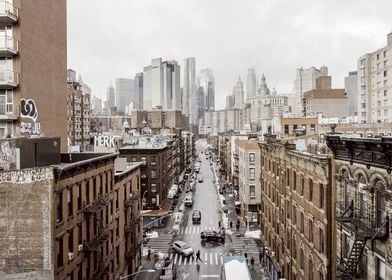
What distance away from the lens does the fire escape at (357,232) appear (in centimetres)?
2005

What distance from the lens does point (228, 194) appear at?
112 metres

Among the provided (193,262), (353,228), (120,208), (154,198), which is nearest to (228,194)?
(154,198)

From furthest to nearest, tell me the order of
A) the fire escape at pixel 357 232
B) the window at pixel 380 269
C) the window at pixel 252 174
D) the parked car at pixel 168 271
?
1. the window at pixel 252 174
2. the parked car at pixel 168 271
3. the window at pixel 380 269
4. the fire escape at pixel 357 232

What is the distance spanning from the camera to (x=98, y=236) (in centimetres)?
3325

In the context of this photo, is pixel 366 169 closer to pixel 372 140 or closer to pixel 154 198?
pixel 372 140

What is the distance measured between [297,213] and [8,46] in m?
28.0

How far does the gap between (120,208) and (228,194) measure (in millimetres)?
70871

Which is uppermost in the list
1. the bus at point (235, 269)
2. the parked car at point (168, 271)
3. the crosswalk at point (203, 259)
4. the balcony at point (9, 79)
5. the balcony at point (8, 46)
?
the balcony at point (8, 46)

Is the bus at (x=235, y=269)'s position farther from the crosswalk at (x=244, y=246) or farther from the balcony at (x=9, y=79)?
the balcony at (x=9, y=79)

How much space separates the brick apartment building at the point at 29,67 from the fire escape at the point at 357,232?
23.2 meters

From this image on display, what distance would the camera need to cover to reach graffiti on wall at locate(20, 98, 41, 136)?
3129cm

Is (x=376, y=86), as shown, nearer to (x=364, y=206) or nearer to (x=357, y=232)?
(x=364, y=206)

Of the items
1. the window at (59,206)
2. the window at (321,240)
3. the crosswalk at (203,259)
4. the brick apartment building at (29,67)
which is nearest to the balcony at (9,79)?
the brick apartment building at (29,67)

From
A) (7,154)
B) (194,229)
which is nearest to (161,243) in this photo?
(194,229)
